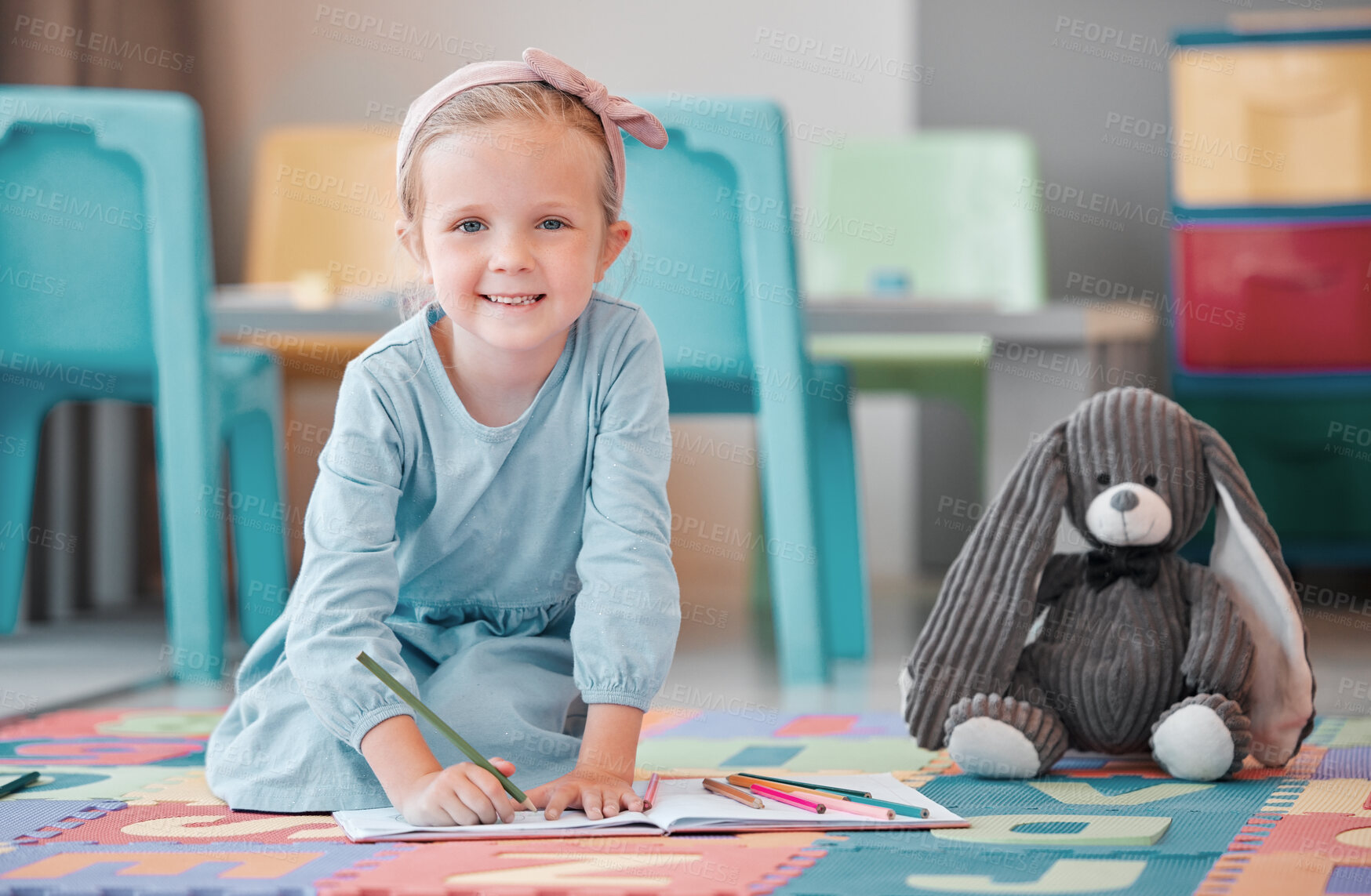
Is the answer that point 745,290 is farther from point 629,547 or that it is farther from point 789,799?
point 789,799

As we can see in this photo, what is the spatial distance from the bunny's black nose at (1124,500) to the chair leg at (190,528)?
107cm

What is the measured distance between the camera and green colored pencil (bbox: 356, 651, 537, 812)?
883mm

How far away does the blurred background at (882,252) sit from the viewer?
1.93 m

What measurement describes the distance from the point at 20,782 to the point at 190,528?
657mm

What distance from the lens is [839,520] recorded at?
6.79ft

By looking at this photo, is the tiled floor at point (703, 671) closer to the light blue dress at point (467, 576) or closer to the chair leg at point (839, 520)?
the chair leg at point (839, 520)

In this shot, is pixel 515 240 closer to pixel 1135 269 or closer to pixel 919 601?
pixel 919 601

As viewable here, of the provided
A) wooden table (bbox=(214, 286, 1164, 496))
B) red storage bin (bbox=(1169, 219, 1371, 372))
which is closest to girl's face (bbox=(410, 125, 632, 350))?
wooden table (bbox=(214, 286, 1164, 496))

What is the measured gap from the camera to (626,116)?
1055 millimetres

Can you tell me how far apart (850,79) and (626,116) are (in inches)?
85.3

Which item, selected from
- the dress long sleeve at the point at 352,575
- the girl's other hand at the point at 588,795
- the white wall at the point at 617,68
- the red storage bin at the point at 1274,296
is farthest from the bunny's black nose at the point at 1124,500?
the white wall at the point at 617,68

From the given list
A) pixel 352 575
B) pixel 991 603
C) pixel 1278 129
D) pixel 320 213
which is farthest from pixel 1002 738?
pixel 320 213

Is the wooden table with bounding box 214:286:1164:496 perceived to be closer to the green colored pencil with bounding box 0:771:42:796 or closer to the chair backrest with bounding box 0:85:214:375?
the chair backrest with bounding box 0:85:214:375

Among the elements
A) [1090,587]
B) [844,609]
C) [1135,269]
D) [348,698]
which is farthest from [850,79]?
[348,698]
